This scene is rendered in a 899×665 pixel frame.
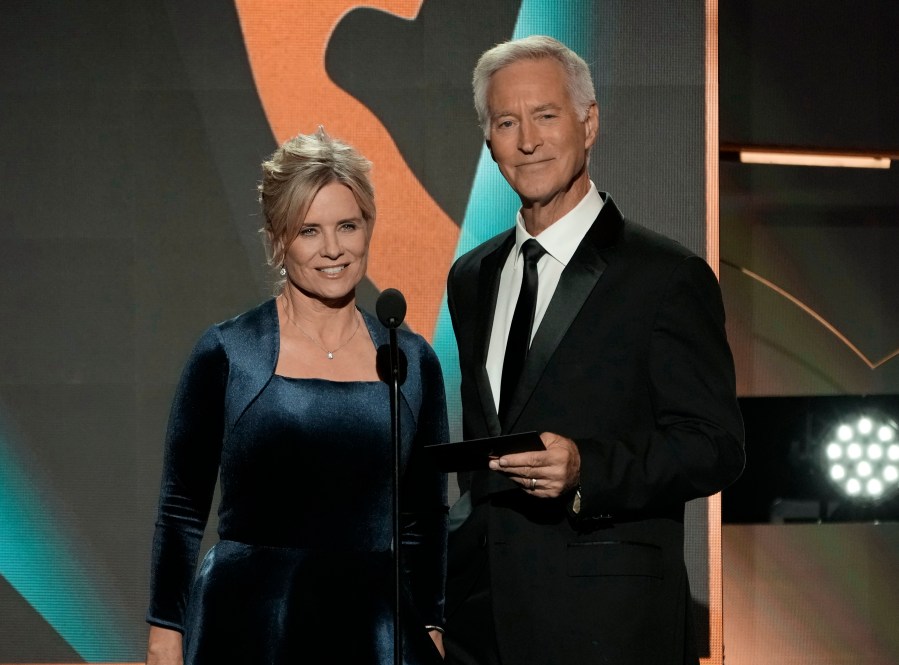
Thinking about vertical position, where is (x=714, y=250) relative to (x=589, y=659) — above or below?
above

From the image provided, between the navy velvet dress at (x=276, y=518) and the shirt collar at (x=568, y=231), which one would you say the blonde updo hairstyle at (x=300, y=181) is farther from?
the shirt collar at (x=568, y=231)

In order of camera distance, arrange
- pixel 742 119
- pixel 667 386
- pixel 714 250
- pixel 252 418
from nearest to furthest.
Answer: pixel 667 386 → pixel 252 418 → pixel 714 250 → pixel 742 119

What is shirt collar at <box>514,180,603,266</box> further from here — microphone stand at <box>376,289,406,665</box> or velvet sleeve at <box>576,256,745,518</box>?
microphone stand at <box>376,289,406,665</box>

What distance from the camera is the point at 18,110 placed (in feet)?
12.3

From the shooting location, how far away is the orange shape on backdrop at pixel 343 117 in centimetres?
373

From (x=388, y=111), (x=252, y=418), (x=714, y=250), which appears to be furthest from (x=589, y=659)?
(x=388, y=111)

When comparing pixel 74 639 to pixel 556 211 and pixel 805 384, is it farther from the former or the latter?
pixel 805 384

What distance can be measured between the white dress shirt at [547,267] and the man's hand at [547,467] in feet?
0.98

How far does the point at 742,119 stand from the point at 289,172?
9.06 feet

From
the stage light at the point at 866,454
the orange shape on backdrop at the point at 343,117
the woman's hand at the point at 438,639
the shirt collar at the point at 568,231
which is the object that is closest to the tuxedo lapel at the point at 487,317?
the shirt collar at the point at 568,231

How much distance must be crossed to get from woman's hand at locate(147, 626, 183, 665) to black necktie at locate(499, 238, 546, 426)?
816 millimetres

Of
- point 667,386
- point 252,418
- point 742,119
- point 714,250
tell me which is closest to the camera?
point 667,386

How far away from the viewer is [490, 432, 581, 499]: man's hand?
69.8 inches

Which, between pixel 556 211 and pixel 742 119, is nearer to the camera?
pixel 556 211
